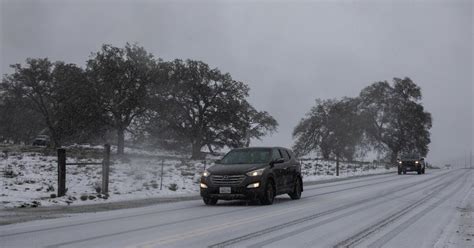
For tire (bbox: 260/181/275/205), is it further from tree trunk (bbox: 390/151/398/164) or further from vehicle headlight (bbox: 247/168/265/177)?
tree trunk (bbox: 390/151/398/164)

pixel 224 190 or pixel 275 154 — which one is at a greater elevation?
pixel 275 154

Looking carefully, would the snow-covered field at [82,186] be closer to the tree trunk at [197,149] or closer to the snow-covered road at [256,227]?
the snow-covered road at [256,227]

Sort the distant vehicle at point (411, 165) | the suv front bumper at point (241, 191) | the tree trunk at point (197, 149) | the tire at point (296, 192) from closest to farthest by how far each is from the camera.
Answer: the suv front bumper at point (241, 191)
the tire at point (296, 192)
the distant vehicle at point (411, 165)
the tree trunk at point (197, 149)

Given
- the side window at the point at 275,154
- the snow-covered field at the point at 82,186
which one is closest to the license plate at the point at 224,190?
the side window at the point at 275,154

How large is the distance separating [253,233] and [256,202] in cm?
597

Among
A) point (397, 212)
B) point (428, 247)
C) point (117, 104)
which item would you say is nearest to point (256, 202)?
point (397, 212)

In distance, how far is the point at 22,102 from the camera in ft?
183

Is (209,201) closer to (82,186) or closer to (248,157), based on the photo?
(248,157)

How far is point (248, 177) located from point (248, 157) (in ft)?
4.95

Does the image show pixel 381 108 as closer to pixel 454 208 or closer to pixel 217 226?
pixel 454 208

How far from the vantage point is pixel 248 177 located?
14.1 meters

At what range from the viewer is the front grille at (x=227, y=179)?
14.0m

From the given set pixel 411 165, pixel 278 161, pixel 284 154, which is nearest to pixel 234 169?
pixel 278 161

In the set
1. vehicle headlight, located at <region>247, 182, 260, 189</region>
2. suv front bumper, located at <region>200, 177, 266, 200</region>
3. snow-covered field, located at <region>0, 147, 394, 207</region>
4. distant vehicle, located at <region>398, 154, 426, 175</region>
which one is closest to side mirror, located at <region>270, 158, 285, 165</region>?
suv front bumper, located at <region>200, 177, 266, 200</region>
